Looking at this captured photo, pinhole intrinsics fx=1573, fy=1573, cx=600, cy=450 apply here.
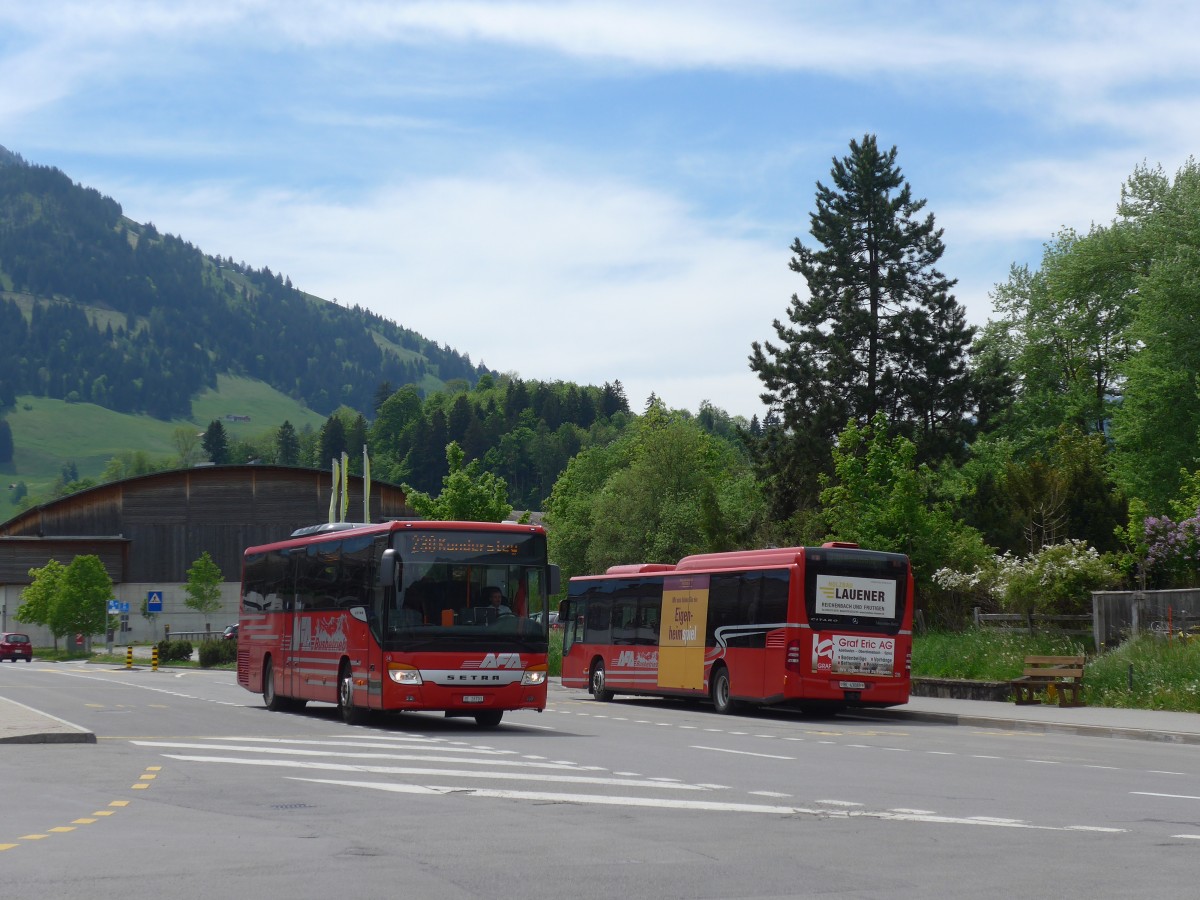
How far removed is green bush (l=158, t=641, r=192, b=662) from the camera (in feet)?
238

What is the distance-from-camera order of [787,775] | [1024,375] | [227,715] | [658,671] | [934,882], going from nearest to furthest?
[934,882]
[787,775]
[227,715]
[658,671]
[1024,375]

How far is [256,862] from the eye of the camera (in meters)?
9.69

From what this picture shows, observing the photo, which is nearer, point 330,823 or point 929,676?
point 330,823

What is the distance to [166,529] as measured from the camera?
370 ft

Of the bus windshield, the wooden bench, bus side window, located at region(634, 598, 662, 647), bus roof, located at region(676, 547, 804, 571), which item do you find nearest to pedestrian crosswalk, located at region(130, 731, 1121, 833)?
the bus windshield

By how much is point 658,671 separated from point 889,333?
32335mm

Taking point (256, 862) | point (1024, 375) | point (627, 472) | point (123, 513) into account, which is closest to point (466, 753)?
point (256, 862)

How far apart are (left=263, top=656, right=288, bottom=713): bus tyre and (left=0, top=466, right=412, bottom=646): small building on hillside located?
8189 cm

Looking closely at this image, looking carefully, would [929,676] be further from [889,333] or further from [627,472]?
[627,472]

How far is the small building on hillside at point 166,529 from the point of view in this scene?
11094cm

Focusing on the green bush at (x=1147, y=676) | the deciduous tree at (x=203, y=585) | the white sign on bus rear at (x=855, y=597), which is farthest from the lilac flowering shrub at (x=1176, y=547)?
the deciduous tree at (x=203, y=585)

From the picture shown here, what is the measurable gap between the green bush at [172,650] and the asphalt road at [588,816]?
5113 cm

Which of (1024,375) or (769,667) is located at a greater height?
(1024,375)

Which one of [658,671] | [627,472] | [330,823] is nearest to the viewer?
[330,823]
